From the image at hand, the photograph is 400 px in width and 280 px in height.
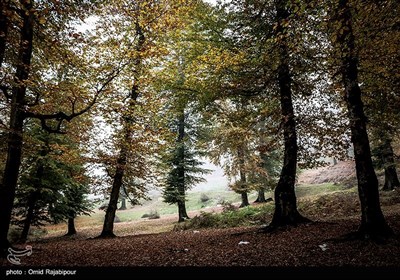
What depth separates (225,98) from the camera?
31.5 feet

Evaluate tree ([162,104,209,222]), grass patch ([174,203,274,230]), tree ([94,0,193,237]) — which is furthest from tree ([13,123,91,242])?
tree ([162,104,209,222])

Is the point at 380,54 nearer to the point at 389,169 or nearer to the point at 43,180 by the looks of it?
the point at 389,169

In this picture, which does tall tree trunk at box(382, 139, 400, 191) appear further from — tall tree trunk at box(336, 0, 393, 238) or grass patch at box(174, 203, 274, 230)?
tall tree trunk at box(336, 0, 393, 238)

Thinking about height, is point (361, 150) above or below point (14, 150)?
below

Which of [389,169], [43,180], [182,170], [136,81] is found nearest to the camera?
[136,81]

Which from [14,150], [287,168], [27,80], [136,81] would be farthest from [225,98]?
[14,150]

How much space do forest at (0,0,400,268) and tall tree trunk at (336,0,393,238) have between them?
31 millimetres

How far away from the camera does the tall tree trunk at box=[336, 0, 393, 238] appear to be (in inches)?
250

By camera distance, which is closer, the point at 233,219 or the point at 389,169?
the point at 233,219

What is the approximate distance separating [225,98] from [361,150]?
4.94 meters

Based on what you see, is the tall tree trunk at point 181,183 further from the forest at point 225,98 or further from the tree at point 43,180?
the tree at point 43,180

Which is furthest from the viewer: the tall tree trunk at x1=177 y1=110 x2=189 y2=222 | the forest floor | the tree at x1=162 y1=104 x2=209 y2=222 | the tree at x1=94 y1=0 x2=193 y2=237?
the tall tree trunk at x1=177 y1=110 x2=189 y2=222

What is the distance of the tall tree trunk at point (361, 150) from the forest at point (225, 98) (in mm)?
31

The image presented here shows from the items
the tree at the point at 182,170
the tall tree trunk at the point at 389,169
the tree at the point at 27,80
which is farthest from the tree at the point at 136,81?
the tall tree trunk at the point at 389,169
